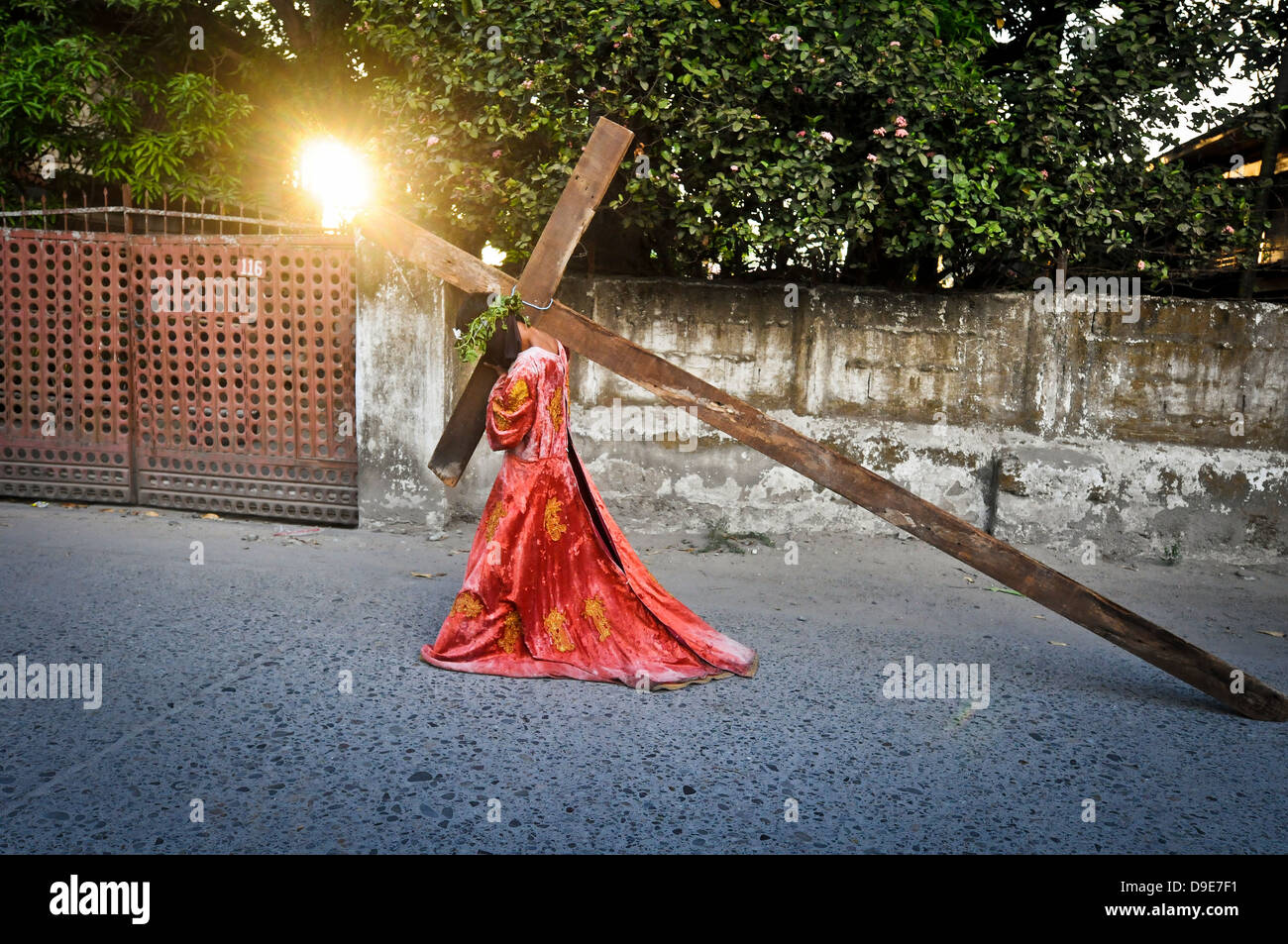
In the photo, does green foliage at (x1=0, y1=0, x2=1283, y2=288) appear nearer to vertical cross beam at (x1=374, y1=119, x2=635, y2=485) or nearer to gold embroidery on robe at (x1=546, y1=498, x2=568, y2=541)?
vertical cross beam at (x1=374, y1=119, x2=635, y2=485)

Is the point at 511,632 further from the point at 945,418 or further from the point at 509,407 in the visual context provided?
the point at 945,418

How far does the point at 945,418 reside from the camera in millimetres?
7125

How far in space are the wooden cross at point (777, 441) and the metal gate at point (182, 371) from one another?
353cm

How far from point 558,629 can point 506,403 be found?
3.57ft

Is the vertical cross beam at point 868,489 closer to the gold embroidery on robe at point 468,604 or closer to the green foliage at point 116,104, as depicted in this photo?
the gold embroidery on robe at point 468,604

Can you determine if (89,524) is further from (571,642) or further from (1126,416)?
(1126,416)

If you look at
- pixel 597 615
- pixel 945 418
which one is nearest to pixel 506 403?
pixel 597 615

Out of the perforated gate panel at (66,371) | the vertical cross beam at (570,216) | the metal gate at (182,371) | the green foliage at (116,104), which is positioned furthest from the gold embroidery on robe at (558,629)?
the green foliage at (116,104)

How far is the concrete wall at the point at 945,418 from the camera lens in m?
6.91

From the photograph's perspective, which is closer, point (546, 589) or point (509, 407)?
point (509, 407)

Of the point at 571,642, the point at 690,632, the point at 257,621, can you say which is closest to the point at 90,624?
the point at 257,621

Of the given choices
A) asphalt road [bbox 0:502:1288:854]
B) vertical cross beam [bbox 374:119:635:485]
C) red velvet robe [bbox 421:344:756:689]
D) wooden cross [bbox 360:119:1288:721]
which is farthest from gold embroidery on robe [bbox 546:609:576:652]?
vertical cross beam [bbox 374:119:635:485]

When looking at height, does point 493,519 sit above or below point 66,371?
below

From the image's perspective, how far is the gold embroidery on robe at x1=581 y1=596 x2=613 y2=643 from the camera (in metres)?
4.13
